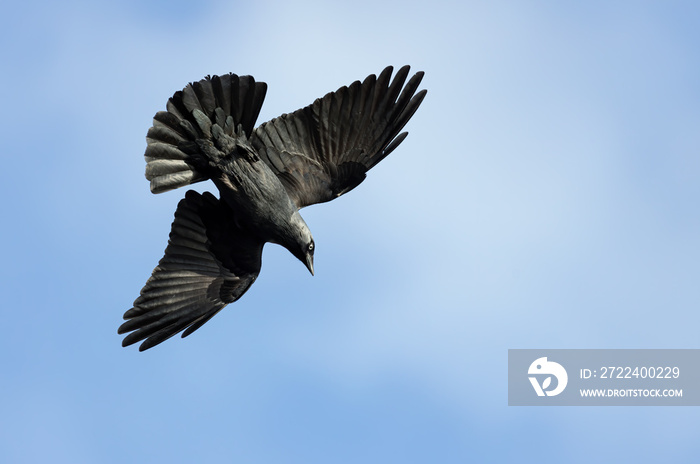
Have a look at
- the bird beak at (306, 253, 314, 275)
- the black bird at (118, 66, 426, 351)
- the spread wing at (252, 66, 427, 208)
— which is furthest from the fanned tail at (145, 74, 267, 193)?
the bird beak at (306, 253, 314, 275)

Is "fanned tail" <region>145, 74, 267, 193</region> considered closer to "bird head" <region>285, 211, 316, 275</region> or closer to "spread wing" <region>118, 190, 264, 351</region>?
"spread wing" <region>118, 190, 264, 351</region>

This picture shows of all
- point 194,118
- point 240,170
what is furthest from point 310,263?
point 194,118

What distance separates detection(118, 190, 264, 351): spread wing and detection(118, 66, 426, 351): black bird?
0.01 m

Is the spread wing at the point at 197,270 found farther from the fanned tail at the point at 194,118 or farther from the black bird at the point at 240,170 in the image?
the fanned tail at the point at 194,118

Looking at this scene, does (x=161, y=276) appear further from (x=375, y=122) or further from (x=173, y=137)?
(x=375, y=122)

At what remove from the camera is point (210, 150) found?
41.6 ft

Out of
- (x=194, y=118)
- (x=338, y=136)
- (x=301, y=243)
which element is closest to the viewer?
(x=194, y=118)

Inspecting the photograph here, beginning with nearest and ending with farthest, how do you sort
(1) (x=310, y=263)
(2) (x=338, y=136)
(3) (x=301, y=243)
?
(3) (x=301, y=243), (1) (x=310, y=263), (2) (x=338, y=136)

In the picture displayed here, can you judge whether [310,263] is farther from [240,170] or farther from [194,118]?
[194,118]

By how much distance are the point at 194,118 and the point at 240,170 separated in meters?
0.87

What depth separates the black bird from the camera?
12.5m

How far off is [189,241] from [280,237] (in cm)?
136

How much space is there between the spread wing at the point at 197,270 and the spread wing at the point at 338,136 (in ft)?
3.28

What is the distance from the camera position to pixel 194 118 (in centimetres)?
1250
